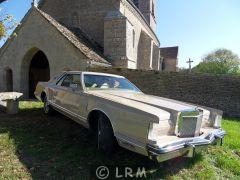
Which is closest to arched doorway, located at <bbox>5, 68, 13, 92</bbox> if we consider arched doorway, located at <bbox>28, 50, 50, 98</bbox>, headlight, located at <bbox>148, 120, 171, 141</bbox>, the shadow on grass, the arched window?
arched doorway, located at <bbox>28, 50, 50, 98</bbox>

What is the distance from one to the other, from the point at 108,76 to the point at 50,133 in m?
2.09

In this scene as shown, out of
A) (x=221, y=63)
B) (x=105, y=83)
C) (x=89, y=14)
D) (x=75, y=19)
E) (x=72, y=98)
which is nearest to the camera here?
(x=72, y=98)

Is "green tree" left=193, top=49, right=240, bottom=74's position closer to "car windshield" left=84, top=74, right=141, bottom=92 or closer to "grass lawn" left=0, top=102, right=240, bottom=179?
"car windshield" left=84, top=74, right=141, bottom=92

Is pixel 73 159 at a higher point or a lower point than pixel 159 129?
lower

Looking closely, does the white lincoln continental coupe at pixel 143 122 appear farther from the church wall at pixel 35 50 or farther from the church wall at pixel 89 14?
the church wall at pixel 89 14

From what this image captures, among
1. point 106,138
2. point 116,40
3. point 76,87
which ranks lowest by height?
point 106,138

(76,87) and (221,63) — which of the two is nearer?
(76,87)

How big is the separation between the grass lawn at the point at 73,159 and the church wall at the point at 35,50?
8.33 metres

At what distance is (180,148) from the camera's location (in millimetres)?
3533

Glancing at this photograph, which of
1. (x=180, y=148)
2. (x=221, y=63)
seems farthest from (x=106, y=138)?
(x=221, y=63)

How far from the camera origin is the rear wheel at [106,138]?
13.9ft

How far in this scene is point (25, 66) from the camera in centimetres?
1750

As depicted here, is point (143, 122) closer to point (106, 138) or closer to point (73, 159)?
point (106, 138)

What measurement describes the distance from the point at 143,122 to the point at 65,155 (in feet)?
6.17
